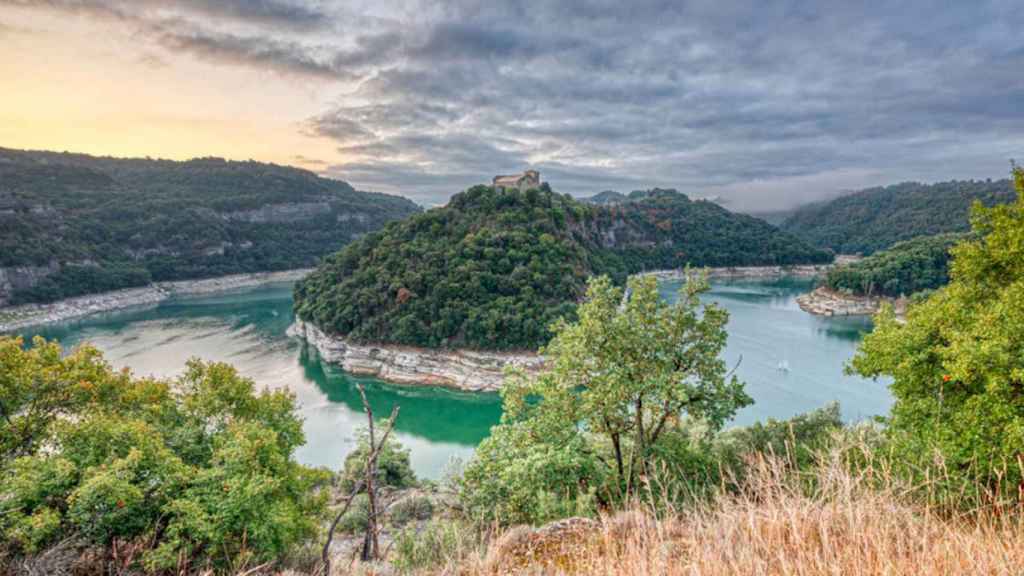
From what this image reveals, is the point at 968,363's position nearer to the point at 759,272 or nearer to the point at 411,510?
the point at 411,510

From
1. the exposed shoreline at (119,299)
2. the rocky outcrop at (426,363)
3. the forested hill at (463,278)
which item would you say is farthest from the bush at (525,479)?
the exposed shoreline at (119,299)

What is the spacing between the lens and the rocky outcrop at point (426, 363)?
31719 millimetres

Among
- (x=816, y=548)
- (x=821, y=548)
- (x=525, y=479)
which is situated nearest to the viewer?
(x=816, y=548)

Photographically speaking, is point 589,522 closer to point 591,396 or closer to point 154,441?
point 591,396

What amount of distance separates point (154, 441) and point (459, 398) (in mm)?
23571

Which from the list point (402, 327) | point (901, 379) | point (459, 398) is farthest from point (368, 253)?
point (901, 379)

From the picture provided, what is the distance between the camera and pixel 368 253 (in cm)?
4750

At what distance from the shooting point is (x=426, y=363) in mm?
33281

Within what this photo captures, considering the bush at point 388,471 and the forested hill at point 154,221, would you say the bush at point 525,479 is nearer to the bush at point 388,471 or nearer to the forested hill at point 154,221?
the bush at point 388,471

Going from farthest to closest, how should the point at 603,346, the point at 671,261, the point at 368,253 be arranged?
the point at 671,261 → the point at 368,253 → the point at 603,346

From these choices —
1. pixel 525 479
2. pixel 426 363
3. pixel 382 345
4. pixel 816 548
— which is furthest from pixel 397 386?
pixel 816 548

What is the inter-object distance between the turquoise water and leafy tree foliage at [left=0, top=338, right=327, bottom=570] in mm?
13267

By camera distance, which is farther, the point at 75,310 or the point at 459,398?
the point at 75,310

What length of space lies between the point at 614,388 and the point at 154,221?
107839mm
